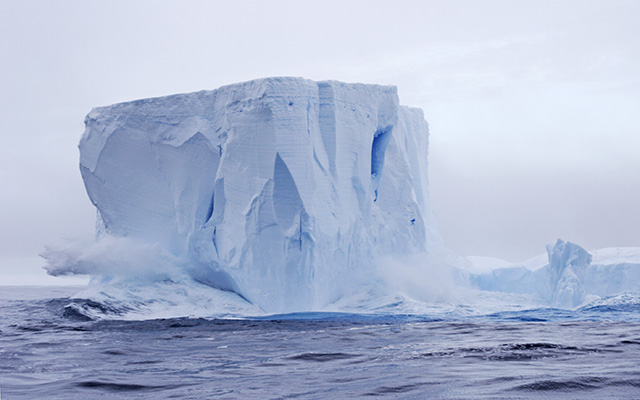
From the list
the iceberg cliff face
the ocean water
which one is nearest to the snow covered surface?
the iceberg cliff face

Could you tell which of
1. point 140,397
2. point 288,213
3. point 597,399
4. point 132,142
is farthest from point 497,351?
point 132,142

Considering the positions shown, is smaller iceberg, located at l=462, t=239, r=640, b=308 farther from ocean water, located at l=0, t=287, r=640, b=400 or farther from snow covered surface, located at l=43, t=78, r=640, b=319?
ocean water, located at l=0, t=287, r=640, b=400

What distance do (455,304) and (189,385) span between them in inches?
452

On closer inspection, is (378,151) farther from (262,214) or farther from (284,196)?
(262,214)

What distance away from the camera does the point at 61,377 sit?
7.34 metres

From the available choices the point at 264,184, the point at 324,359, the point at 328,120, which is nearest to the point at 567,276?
the point at 328,120

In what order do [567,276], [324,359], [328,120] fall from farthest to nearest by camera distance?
[567,276], [328,120], [324,359]

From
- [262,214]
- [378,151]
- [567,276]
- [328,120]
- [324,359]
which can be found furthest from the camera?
[378,151]

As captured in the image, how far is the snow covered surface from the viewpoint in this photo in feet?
52.2

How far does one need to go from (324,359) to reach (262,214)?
7.86m

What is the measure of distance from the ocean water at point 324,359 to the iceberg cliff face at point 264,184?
8.43 ft

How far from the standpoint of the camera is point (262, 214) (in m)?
15.9

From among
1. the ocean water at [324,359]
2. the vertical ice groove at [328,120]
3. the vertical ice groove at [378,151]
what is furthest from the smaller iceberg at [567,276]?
the vertical ice groove at [328,120]

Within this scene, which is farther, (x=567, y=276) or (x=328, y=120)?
(x=567, y=276)
